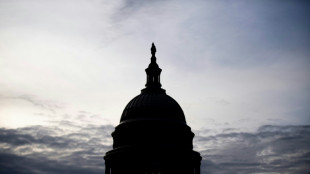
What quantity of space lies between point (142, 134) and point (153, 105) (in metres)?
5.32

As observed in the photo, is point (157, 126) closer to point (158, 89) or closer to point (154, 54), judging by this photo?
point (158, 89)

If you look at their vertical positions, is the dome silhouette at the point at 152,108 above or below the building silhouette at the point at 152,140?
above

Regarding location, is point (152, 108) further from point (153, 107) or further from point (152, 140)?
point (152, 140)

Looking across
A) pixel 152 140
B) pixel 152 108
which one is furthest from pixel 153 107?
pixel 152 140

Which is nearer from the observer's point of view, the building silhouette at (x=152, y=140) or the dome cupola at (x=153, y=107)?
the building silhouette at (x=152, y=140)

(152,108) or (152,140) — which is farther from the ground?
(152,108)

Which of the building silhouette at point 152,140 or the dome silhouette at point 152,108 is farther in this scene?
the dome silhouette at point 152,108

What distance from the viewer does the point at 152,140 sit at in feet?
313

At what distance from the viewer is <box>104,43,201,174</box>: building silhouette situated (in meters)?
93.2

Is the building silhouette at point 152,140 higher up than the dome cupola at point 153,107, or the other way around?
the dome cupola at point 153,107

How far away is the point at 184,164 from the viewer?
310ft

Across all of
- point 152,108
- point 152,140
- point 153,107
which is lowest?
point 152,140

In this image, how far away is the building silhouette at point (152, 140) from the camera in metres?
93.2

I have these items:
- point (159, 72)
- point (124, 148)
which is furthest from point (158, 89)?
point (124, 148)
